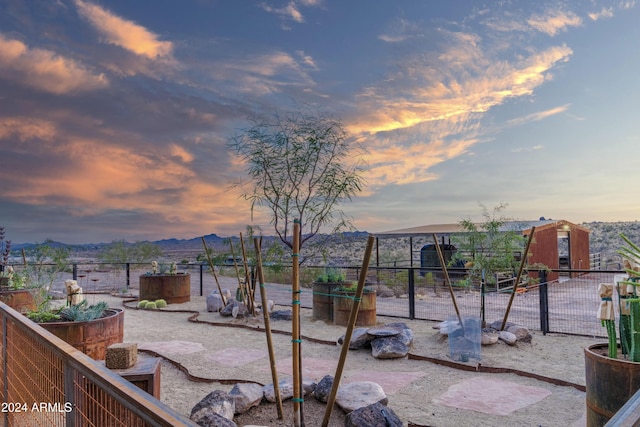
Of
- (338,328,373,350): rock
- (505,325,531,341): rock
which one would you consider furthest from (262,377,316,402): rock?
(505,325,531,341): rock

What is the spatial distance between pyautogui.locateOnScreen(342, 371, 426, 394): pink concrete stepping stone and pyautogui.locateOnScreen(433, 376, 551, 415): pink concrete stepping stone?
51 cm

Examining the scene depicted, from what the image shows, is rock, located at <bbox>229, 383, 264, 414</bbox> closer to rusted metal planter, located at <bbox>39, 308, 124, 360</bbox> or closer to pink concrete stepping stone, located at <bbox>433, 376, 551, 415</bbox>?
rusted metal planter, located at <bbox>39, 308, 124, 360</bbox>

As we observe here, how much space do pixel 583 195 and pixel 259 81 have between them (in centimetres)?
1281

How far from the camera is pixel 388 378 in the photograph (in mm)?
5652

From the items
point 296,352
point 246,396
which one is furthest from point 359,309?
point 296,352

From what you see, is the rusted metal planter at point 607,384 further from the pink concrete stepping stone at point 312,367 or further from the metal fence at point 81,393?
the pink concrete stepping stone at point 312,367

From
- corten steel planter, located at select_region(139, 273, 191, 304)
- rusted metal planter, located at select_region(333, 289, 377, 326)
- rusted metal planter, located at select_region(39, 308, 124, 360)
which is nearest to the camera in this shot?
rusted metal planter, located at select_region(39, 308, 124, 360)

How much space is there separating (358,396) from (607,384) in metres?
2.01

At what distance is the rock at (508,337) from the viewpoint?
7.26 metres

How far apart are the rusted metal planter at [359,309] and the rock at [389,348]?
1891 millimetres

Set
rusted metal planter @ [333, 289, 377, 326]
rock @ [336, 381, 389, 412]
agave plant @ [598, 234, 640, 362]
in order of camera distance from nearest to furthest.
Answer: agave plant @ [598, 234, 640, 362] < rock @ [336, 381, 389, 412] < rusted metal planter @ [333, 289, 377, 326]

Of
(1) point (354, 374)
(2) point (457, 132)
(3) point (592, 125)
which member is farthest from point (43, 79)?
(3) point (592, 125)

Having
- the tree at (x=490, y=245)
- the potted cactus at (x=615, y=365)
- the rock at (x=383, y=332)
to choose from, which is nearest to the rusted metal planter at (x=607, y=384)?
the potted cactus at (x=615, y=365)

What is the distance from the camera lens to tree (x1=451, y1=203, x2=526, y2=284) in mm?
12422
